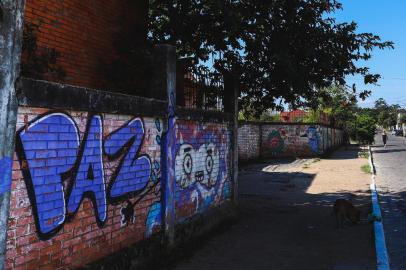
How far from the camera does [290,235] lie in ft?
25.4

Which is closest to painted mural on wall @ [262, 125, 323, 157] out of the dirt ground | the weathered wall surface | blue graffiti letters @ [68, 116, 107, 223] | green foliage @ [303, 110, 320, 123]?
the weathered wall surface

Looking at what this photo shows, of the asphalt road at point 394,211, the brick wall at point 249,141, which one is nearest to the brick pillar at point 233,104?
the asphalt road at point 394,211

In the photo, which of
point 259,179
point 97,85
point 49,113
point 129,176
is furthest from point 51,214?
point 259,179

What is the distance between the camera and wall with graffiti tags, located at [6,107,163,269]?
349 centimetres

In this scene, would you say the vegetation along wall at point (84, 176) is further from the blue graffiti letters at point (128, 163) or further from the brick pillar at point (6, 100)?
the brick pillar at point (6, 100)

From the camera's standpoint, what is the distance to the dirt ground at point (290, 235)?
6.12 meters

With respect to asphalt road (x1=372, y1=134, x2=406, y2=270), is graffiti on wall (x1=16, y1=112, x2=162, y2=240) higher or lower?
higher

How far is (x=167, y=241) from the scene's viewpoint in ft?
19.9

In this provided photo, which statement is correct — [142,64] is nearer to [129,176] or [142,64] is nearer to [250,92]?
[129,176]

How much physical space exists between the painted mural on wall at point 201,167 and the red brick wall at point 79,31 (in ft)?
5.24

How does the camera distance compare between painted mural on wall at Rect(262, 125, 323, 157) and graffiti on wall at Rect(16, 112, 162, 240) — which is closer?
graffiti on wall at Rect(16, 112, 162, 240)

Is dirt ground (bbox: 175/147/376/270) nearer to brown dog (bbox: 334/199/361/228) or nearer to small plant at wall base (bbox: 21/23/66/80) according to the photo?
brown dog (bbox: 334/199/361/228)

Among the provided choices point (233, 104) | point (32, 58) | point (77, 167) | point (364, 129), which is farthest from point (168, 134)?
point (364, 129)

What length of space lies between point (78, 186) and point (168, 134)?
7.18 ft
